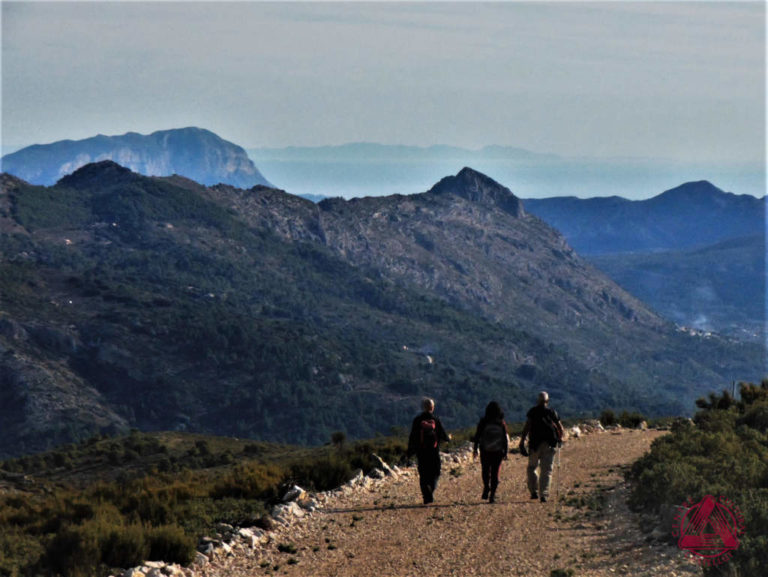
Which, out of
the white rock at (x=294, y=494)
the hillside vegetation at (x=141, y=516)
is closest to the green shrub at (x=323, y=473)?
the hillside vegetation at (x=141, y=516)

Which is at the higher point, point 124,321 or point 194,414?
point 124,321

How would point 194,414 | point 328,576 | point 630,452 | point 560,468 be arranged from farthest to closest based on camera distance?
point 194,414 < point 630,452 < point 560,468 < point 328,576

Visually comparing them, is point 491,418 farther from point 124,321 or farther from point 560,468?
point 124,321

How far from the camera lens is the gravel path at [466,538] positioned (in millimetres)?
16219

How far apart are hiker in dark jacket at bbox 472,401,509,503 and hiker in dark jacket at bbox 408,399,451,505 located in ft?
2.84

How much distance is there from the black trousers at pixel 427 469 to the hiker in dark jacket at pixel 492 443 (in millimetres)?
988

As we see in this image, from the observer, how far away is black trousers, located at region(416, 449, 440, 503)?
21.0 meters

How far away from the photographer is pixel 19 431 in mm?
147750

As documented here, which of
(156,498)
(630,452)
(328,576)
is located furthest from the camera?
(630,452)

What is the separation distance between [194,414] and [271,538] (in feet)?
538

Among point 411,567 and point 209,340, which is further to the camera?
point 209,340

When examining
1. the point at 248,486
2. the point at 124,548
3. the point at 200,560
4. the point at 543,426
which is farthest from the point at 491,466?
the point at 124,548

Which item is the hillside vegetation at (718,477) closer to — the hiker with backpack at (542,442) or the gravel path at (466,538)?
the gravel path at (466,538)

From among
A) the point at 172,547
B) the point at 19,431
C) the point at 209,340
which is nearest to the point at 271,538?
the point at 172,547
